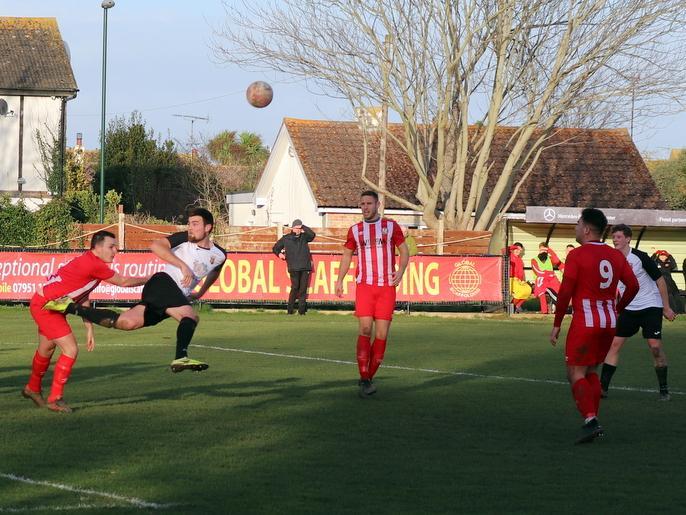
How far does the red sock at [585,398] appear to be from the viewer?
9.57m

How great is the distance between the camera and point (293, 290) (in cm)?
2734

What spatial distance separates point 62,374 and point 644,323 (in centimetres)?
615

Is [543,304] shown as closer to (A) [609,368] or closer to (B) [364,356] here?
(A) [609,368]

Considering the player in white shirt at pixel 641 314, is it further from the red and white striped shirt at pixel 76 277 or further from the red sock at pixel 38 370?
the red sock at pixel 38 370

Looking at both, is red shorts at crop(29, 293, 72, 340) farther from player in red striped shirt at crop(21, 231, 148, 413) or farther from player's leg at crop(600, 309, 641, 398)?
player's leg at crop(600, 309, 641, 398)

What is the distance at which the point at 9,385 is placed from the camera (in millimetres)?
12938

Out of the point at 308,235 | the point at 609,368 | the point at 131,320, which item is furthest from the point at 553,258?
the point at 131,320

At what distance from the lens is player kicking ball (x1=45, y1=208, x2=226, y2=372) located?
10.7 metres

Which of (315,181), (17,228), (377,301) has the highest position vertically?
(315,181)

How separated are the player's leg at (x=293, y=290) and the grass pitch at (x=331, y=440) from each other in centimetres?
A: 1008

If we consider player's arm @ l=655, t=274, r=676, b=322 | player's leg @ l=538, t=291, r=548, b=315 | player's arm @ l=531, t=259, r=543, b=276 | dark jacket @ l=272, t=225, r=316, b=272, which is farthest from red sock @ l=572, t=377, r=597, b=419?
player's leg @ l=538, t=291, r=548, b=315

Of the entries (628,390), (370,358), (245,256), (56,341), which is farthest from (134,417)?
(245,256)

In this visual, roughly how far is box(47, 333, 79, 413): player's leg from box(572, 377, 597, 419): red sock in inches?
170

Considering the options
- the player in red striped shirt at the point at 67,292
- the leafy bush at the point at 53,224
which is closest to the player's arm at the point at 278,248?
the leafy bush at the point at 53,224
